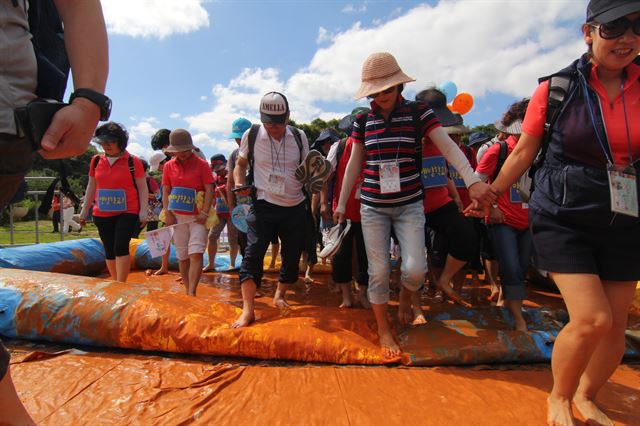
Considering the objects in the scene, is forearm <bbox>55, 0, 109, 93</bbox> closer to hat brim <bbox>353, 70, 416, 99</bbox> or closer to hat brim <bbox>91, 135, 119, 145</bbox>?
hat brim <bbox>353, 70, 416, 99</bbox>

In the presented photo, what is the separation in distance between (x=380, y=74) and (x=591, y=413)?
2270mm

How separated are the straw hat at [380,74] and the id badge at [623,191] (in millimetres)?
1392

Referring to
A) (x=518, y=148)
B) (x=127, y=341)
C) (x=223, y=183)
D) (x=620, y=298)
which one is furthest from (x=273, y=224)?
(x=223, y=183)

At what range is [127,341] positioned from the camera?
2.58 metres

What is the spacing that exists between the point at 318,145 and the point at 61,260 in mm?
3504

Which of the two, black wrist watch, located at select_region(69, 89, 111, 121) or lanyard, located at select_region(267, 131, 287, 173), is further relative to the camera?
lanyard, located at select_region(267, 131, 287, 173)

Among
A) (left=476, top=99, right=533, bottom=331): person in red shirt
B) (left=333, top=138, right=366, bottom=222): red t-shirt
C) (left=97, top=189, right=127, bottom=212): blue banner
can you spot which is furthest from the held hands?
(left=97, top=189, right=127, bottom=212): blue banner

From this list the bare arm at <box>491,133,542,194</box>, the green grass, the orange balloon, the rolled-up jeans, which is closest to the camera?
the bare arm at <box>491,133,542,194</box>

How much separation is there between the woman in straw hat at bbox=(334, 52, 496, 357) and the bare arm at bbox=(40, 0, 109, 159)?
1.75m

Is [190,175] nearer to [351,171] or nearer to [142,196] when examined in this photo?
[142,196]

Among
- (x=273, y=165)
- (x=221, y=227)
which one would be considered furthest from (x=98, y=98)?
(x=221, y=227)

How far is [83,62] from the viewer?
1140mm

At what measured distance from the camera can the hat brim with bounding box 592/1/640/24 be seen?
153cm

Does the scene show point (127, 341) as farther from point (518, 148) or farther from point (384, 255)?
point (518, 148)
